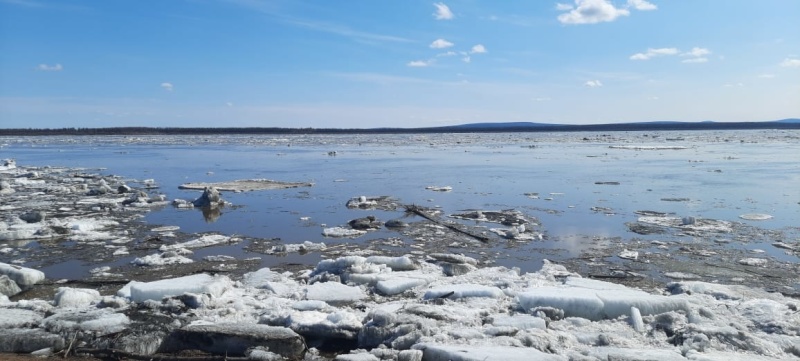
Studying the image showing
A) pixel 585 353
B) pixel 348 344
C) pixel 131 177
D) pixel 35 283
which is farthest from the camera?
pixel 131 177

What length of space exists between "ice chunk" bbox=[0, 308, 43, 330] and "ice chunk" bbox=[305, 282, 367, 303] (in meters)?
2.48

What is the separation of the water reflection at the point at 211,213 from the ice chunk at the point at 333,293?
5331 millimetres

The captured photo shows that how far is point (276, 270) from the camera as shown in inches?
273

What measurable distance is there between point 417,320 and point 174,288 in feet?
8.69

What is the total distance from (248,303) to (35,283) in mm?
2782

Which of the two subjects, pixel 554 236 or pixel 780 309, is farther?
pixel 554 236

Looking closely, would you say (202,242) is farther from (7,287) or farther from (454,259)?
(454,259)

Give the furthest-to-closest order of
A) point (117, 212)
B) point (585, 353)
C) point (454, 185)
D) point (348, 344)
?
point (454, 185) → point (117, 212) → point (348, 344) → point (585, 353)

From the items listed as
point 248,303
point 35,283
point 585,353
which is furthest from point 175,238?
point 585,353

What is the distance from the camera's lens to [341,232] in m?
9.31

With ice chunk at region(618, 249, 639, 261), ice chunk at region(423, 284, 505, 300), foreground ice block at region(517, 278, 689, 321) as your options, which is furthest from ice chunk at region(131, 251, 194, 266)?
ice chunk at region(618, 249, 639, 261)

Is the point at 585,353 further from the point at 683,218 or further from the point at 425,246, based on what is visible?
the point at 683,218

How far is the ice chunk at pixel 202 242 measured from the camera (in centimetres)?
813

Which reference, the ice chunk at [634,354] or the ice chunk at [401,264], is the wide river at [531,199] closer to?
the ice chunk at [401,264]
